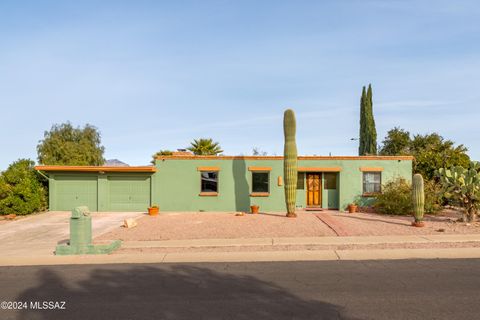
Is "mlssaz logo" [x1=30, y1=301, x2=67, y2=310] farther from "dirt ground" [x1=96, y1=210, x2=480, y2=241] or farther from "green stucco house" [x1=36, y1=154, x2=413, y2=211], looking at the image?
"green stucco house" [x1=36, y1=154, x2=413, y2=211]

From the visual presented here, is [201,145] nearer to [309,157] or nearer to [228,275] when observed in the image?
[309,157]

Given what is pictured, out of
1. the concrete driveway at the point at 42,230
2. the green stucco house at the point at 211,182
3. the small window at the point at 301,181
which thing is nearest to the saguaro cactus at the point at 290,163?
the green stucco house at the point at 211,182

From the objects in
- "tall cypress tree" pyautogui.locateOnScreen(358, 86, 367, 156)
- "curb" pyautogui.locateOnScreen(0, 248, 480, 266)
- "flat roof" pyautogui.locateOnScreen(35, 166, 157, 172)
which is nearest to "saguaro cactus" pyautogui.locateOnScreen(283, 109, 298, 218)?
"curb" pyautogui.locateOnScreen(0, 248, 480, 266)

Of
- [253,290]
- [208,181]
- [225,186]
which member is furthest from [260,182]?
[253,290]

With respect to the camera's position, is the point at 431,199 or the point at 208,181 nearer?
the point at 431,199

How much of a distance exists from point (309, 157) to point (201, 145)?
62.7 feet

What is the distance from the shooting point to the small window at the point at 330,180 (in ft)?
76.7

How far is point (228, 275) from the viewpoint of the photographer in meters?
8.81

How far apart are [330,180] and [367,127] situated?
1824 centimetres

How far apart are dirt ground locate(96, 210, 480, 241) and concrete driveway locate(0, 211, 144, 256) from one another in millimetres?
1650

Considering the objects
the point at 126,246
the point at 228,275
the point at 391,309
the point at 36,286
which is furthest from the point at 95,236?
the point at 391,309

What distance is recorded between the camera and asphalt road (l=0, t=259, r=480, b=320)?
20.5 ft

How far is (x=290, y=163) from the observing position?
1961 centimetres

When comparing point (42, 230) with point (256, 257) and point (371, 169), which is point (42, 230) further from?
point (371, 169)
